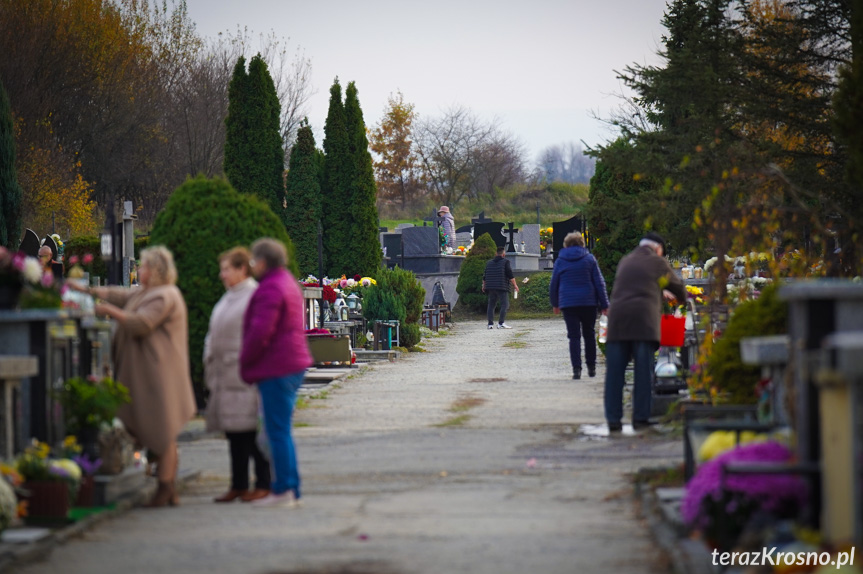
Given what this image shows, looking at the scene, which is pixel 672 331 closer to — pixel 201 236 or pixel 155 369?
pixel 201 236

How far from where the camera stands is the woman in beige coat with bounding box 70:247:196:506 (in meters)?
7.62

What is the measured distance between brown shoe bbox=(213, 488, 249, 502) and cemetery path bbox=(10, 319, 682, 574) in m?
0.07

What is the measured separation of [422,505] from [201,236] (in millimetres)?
5376

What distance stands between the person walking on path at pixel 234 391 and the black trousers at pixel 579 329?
830 centimetres

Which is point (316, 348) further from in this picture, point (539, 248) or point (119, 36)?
point (119, 36)

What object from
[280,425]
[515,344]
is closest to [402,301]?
[515,344]

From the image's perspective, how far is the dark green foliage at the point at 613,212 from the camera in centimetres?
1819

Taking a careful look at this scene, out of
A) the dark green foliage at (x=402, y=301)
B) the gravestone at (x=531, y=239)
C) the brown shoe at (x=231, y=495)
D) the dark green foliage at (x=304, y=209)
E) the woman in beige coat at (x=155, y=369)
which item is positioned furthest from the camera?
the gravestone at (x=531, y=239)

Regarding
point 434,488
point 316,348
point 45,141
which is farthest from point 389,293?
point 45,141

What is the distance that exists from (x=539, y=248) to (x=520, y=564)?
38468 millimetres

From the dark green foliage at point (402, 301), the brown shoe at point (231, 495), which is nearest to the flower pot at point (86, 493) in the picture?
the brown shoe at point (231, 495)

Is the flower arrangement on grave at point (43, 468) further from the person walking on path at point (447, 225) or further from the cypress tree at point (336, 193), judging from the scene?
the person walking on path at point (447, 225)

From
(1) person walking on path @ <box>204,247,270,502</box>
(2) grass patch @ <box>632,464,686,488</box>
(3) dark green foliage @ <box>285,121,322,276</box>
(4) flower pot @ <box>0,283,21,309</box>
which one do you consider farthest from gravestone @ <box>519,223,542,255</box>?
(4) flower pot @ <box>0,283,21,309</box>

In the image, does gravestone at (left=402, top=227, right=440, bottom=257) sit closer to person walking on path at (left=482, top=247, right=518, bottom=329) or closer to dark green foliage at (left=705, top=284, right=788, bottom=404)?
person walking on path at (left=482, top=247, right=518, bottom=329)
